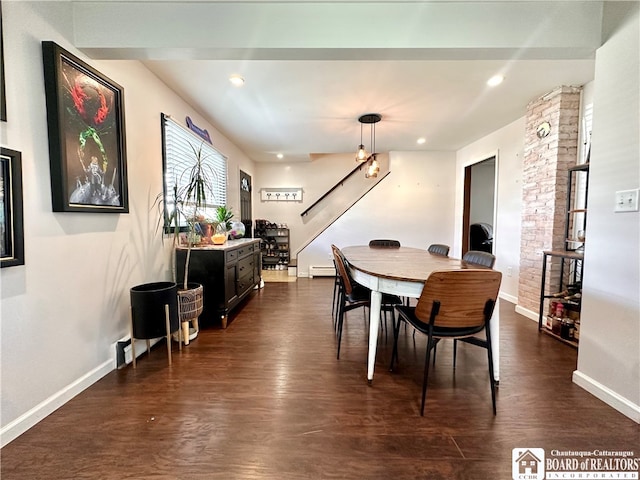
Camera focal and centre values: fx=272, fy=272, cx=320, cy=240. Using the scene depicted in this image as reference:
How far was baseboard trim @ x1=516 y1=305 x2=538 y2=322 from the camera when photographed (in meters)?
3.27

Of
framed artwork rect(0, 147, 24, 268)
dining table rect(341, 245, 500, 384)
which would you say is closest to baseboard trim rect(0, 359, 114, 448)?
framed artwork rect(0, 147, 24, 268)

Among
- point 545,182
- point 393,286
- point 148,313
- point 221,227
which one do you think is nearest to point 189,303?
point 148,313

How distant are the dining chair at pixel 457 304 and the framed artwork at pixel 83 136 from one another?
2306 mm

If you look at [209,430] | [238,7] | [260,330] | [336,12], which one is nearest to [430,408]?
[209,430]

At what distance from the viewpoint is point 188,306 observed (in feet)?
8.16

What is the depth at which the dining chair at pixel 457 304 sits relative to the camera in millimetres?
1572

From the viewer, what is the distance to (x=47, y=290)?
5.29ft

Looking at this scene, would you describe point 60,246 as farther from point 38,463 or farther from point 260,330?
point 260,330

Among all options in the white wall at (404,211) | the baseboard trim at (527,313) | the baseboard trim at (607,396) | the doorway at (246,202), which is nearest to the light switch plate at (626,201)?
the baseboard trim at (607,396)

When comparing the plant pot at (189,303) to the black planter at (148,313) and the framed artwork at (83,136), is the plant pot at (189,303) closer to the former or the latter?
the black planter at (148,313)

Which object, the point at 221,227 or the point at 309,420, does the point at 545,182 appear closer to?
the point at 309,420

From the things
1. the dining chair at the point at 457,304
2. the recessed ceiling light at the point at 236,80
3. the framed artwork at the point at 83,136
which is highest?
the recessed ceiling light at the point at 236,80

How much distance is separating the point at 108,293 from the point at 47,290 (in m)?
0.50

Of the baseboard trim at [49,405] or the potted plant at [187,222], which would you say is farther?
the potted plant at [187,222]
